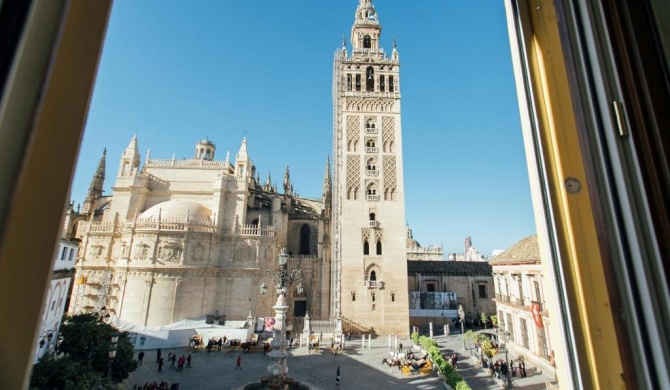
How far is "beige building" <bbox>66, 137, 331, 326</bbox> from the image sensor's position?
22078 millimetres

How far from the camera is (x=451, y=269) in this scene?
29.5 metres

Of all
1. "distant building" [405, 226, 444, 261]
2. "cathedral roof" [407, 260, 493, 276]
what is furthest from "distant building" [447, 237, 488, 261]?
"cathedral roof" [407, 260, 493, 276]

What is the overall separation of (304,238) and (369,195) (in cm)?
765

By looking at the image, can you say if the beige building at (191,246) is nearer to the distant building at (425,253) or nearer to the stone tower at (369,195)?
the stone tower at (369,195)

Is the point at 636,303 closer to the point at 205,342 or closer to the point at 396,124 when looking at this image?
the point at 205,342

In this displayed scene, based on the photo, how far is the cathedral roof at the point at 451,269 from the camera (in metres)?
29.2

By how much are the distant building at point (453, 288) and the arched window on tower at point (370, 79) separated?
51.8 ft

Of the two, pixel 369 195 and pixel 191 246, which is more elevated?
pixel 369 195

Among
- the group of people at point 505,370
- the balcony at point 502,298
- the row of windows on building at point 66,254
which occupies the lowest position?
the group of people at point 505,370

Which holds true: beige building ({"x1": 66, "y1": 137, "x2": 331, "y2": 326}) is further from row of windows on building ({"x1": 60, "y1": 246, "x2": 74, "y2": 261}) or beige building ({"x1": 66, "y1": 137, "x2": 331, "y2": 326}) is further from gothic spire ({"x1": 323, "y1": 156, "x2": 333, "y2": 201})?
row of windows on building ({"x1": 60, "y1": 246, "x2": 74, "y2": 261})

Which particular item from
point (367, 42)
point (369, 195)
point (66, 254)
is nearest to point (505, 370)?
point (369, 195)

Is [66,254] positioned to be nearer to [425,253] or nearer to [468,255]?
[425,253]

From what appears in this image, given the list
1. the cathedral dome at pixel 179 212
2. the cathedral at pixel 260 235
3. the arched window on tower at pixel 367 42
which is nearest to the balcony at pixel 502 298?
the cathedral at pixel 260 235

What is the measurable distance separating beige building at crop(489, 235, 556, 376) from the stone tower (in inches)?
242
